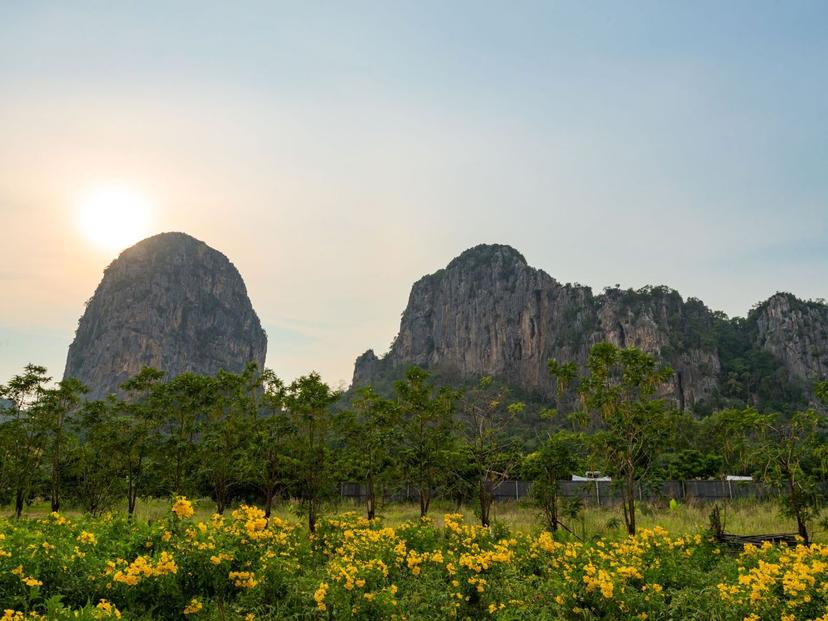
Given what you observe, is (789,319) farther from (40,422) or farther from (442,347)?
(40,422)

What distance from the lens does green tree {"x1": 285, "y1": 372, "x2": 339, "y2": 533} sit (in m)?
20.2

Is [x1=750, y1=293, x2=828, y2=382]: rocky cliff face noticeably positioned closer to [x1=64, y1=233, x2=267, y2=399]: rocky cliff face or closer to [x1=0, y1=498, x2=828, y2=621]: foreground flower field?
[x1=0, y1=498, x2=828, y2=621]: foreground flower field

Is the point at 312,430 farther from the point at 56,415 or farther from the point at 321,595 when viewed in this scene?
the point at 321,595

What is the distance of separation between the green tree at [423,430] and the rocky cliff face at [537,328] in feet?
263

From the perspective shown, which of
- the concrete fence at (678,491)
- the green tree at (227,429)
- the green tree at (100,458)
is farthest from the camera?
the concrete fence at (678,491)

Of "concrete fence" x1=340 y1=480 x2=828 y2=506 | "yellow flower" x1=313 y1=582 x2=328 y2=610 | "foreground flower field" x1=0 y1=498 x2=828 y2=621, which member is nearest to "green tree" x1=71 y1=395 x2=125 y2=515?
"concrete fence" x1=340 y1=480 x2=828 y2=506

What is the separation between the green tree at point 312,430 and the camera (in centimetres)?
2025

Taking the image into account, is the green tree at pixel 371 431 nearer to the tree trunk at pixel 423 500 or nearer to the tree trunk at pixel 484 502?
the tree trunk at pixel 423 500

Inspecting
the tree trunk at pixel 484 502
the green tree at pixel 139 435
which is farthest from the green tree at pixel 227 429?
the tree trunk at pixel 484 502

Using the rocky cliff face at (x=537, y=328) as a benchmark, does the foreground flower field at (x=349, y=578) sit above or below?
below

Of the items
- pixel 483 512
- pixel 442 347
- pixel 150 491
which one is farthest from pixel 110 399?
pixel 442 347

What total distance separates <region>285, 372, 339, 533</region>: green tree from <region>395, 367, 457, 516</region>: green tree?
10.2 feet

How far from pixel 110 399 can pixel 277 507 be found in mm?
10239

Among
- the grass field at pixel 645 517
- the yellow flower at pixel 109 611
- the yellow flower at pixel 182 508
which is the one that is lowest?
the grass field at pixel 645 517
